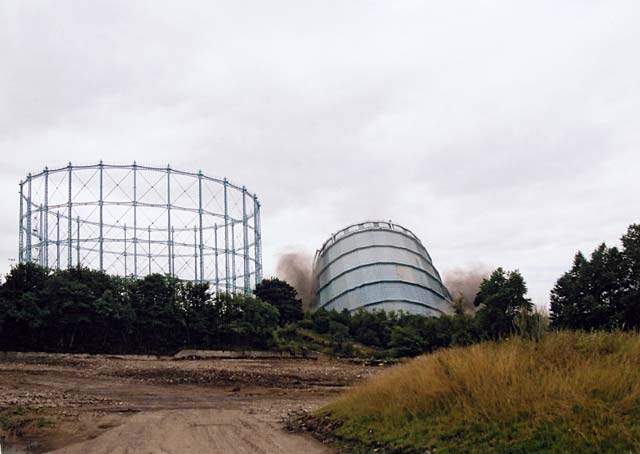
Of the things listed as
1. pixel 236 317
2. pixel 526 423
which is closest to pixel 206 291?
pixel 236 317

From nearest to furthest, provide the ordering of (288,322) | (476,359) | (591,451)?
(591,451) → (476,359) → (288,322)

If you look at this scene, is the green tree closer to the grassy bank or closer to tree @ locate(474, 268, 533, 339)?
tree @ locate(474, 268, 533, 339)

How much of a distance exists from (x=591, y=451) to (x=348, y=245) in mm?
76201

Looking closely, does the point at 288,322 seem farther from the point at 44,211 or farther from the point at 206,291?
the point at 44,211

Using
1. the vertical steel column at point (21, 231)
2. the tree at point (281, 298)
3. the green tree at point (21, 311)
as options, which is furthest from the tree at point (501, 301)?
the vertical steel column at point (21, 231)

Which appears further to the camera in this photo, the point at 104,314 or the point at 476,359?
the point at 104,314

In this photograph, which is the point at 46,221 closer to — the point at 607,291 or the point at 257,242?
the point at 257,242

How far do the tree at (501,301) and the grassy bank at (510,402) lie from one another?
2520cm

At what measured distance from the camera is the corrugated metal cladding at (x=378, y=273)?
76312 mm

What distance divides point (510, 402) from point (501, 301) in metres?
29.7

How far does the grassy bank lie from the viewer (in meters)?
8.61

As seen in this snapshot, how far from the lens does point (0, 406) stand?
64.9ft

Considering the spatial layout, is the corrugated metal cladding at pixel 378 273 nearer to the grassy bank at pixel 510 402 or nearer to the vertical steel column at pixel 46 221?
the vertical steel column at pixel 46 221

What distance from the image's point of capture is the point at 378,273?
259 feet
